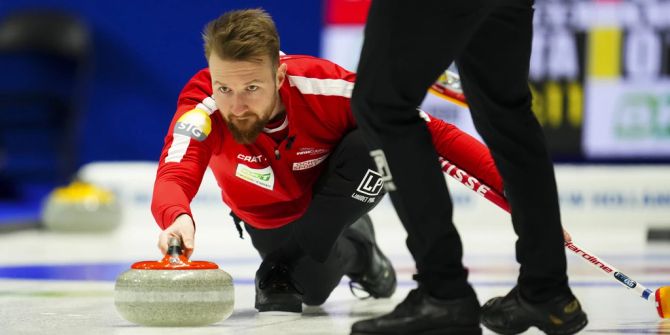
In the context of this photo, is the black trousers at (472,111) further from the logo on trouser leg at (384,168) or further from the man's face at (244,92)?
the man's face at (244,92)

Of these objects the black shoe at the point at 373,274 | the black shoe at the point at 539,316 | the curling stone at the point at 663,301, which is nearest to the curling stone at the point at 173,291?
the black shoe at the point at 539,316

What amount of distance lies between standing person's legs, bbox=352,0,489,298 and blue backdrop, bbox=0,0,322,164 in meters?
6.11

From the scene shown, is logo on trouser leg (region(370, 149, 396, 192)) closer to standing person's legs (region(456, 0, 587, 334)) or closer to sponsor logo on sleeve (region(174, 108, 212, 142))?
standing person's legs (region(456, 0, 587, 334))

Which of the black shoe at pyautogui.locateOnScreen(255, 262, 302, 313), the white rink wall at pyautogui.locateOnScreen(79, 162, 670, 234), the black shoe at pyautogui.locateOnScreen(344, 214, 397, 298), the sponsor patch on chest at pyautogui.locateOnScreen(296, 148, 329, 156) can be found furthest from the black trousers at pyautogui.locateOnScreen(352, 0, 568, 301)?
the white rink wall at pyautogui.locateOnScreen(79, 162, 670, 234)

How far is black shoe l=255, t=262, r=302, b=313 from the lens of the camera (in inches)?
117

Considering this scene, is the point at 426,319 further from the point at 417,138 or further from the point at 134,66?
the point at 134,66

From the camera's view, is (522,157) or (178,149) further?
(178,149)

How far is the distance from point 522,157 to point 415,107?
280mm

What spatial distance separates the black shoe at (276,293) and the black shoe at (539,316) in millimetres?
787

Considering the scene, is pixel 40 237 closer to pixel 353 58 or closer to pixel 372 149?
pixel 353 58

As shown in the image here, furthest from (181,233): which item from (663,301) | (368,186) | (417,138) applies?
(663,301)

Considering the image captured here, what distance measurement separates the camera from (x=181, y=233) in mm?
2443

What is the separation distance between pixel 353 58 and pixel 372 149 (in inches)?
206

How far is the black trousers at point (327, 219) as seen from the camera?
2.99m
